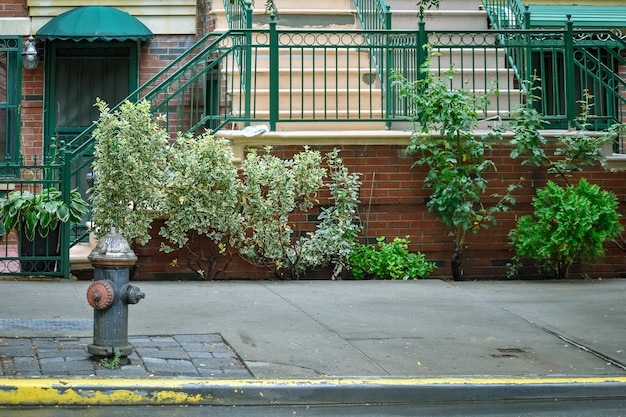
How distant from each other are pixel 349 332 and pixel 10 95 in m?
7.78

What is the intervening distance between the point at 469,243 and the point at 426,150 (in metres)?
1.11

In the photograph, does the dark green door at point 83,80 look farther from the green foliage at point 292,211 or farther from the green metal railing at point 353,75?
the green foliage at point 292,211

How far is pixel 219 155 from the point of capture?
9.42 meters

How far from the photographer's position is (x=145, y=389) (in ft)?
18.6

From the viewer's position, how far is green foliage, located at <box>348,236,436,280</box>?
32.9 ft

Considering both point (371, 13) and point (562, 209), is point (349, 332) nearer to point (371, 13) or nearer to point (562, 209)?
point (562, 209)

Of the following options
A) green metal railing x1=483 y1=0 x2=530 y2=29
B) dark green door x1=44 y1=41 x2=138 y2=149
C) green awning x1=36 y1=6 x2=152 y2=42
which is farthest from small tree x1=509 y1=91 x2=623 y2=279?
dark green door x1=44 y1=41 x2=138 y2=149

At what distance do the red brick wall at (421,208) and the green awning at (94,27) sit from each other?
12.6 ft

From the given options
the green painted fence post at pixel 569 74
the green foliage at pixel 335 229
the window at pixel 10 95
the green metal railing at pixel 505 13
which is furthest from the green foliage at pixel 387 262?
the window at pixel 10 95

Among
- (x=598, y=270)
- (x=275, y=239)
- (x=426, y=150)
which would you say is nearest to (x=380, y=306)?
(x=275, y=239)

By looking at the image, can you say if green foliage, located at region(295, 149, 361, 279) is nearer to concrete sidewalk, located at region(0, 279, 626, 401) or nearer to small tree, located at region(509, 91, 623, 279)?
concrete sidewalk, located at region(0, 279, 626, 401)

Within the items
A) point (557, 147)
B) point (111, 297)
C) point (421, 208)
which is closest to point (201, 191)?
point (421, 208)

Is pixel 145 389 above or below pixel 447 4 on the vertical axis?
below

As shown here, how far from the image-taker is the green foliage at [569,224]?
970 centimetres
